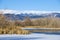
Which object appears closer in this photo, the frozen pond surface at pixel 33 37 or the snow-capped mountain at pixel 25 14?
the frozen pond surface at pixel 33 37

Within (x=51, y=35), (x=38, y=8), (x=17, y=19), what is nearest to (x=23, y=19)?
(x=17, y=19)

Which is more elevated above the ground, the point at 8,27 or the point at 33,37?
the point at 8,27

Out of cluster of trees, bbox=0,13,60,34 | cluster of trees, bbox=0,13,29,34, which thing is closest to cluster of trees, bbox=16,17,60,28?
cluster of trees, bbox=0,13,60,34

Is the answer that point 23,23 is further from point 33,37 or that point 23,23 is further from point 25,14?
point 33,37

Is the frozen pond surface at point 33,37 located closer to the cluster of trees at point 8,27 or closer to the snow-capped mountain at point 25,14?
the cluster of trees at point 8,27

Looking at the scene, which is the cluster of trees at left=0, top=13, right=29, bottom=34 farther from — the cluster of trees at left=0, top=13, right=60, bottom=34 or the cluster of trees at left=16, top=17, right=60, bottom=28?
the cluster of trees at left=16, top=17, right=60, bottom=28

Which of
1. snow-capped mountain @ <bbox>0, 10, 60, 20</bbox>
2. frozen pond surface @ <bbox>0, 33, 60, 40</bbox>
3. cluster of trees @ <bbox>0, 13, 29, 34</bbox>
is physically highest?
snow-capped mountain @ <bbox>0, 10, 60, 20</bbox>

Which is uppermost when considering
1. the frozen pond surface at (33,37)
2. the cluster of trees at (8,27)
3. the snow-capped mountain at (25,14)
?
the snow-capped mountain at (25,14)

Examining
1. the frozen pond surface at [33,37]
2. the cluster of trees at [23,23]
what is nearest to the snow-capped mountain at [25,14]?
the cluster of trees at [23,23]

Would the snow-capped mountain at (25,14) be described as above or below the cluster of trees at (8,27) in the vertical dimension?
above

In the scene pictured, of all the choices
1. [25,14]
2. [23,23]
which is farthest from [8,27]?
[25,14]

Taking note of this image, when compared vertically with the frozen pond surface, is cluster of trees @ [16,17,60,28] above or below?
above

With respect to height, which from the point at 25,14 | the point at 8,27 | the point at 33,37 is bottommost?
the point at 33,37

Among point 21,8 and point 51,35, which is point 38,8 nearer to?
point 21,8
